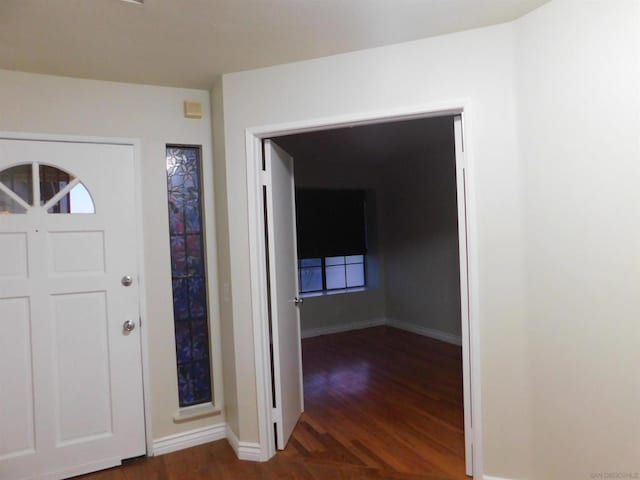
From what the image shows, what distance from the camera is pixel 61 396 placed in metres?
A: 2.26

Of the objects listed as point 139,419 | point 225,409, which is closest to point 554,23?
point 225,409

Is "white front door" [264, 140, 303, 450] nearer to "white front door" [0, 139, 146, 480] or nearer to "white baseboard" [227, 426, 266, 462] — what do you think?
"white baseboard" [227, 426, 266, 462]

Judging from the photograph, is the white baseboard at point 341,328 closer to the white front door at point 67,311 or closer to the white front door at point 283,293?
the white front door at point 283,293

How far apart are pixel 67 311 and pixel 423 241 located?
13.8 feet

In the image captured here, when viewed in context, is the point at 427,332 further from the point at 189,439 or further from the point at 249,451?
the point at 189,439

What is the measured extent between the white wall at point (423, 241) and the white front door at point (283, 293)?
2.55 meters

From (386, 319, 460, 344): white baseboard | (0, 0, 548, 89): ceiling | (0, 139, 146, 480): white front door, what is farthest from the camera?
(386, 319, 460, 344): white baseboard

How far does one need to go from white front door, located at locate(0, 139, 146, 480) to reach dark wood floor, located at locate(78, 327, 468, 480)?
0.30 metres

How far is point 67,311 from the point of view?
2.27 meters

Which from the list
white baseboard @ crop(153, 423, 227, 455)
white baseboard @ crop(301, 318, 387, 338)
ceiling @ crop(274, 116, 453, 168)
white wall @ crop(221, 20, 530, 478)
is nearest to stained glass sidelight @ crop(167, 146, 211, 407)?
white baseboard @ crop(153, 423, 227, 455)

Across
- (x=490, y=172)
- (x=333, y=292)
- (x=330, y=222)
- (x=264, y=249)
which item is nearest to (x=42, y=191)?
(x=264, y=249)

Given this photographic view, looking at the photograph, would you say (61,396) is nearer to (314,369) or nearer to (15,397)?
(15,397)

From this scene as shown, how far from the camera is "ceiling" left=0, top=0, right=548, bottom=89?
1669 mm

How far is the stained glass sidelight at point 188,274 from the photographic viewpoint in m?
2.58
